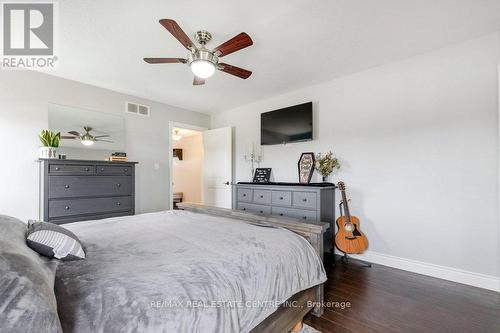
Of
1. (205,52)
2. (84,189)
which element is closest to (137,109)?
(84,189)

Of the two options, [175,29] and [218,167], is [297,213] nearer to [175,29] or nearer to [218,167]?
[218,167]

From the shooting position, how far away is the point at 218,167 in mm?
4613

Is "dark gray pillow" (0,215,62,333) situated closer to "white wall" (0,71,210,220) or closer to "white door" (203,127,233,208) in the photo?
"white wall" (0,71,210,220)

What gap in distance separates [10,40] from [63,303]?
2.87 metres

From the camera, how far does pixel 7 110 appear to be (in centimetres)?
278

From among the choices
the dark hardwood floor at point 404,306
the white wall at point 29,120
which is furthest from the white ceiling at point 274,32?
the dark hardwood floor at point 404,306

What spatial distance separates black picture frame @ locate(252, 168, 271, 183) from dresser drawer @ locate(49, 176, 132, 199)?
201 centimetres

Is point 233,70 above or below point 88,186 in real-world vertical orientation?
above

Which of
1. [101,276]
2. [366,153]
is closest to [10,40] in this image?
[101,276]

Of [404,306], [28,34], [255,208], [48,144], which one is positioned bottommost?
[404,306]

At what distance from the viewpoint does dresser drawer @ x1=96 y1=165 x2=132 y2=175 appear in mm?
3062

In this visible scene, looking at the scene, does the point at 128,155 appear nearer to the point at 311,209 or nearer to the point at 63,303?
the point at 311,209

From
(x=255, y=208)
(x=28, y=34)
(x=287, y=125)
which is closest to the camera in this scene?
(x=28, y=34)

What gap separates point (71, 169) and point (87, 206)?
507mm
